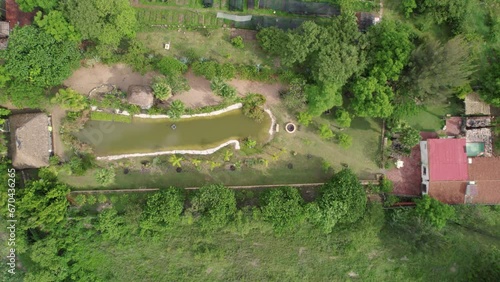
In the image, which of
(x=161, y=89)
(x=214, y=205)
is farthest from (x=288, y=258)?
(x=161, y=89)

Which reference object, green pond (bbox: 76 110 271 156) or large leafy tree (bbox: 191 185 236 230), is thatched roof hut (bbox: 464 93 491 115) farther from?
large leafy tree (bbox: 191 185 236 230)

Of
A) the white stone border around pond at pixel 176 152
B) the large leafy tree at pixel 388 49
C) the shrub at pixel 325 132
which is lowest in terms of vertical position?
the white stone border around pond at pixel 176 152

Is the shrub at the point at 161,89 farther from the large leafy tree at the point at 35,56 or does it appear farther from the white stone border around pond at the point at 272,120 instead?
the white stone border around pond at the point at 272,120

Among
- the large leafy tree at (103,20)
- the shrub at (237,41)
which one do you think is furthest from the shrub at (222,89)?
the large leafy tree at (103,20)

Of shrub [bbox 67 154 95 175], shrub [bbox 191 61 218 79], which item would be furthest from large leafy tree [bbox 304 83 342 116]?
shrub [bbox 67 154 95 175]

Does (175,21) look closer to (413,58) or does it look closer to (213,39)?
(213,39)

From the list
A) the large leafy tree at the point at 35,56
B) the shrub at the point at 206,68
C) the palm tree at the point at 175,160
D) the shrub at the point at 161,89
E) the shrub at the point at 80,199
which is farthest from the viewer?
the palm tree at the point at 175,160
